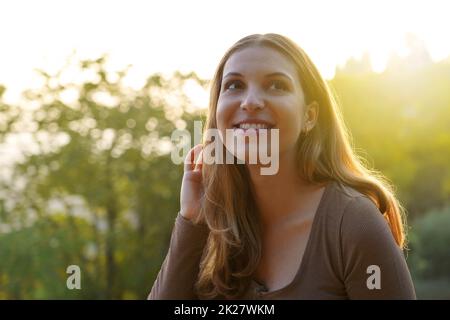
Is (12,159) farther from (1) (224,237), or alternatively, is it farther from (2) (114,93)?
(1) (224,237)

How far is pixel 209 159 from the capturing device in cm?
282

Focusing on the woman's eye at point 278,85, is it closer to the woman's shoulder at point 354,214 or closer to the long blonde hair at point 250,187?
the long blonde hair at point 250,187

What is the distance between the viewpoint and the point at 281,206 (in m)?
2.64

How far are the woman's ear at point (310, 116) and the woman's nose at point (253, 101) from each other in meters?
0.26

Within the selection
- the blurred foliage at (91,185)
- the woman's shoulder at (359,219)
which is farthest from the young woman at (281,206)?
the blurred foliage at (91,185)

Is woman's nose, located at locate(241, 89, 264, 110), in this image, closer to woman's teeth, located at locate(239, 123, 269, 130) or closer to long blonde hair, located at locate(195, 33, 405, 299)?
woman's teeth, located at locate(239, 123, 269, 130)

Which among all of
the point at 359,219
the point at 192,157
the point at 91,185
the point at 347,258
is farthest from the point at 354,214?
the point at 91,185

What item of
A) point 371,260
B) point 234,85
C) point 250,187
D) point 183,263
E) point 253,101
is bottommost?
point 371,260

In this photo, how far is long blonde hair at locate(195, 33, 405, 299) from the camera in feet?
8.32

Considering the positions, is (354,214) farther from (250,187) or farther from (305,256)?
(250,187)

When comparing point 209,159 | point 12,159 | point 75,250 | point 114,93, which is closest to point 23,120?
point 12,159

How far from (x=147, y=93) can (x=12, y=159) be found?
247 centimetres

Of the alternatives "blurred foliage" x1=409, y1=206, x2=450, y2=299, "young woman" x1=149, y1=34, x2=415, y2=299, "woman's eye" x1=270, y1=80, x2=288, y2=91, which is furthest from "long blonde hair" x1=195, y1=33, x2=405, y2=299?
"blurred foliage" x1=409, y1=206, x2=450, y2=299

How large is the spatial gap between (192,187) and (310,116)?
0.55 meters
